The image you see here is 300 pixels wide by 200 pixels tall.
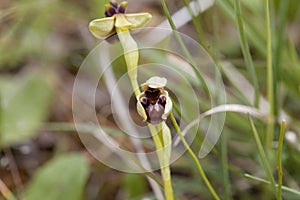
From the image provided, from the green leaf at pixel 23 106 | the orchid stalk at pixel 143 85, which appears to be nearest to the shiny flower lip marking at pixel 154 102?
the orchid stalk at pixel 143 85

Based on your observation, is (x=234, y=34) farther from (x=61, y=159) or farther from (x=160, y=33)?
(x=61, y=159)

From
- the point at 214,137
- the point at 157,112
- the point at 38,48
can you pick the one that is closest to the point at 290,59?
the point at 214,137

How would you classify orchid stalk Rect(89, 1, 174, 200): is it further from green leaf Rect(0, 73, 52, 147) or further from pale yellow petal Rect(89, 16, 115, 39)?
green leaf Rect(0, 73, 52, 147)

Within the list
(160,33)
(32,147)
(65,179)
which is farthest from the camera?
(32,147)

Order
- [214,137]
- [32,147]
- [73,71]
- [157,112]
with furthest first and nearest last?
[73,71] < [32,147] < [214,137] < [157,112]

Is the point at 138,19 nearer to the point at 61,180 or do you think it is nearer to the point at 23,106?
the point at 61,180

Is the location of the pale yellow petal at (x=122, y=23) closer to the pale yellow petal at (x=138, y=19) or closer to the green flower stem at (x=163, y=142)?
the pale yellow petal at (x=138, y=19)
